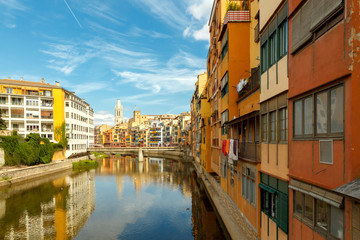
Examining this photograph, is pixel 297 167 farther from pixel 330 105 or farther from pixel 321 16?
pixel 321 16

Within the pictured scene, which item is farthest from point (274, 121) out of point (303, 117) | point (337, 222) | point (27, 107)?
point (27, 107)

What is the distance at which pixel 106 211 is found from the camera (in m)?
28.4

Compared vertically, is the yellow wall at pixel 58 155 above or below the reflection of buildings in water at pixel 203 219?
above

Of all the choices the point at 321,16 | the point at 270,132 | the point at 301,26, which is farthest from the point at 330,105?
the point at 270,132

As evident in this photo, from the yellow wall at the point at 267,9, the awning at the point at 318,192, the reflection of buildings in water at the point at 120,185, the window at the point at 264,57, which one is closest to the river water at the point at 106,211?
the reflection of buildings in water at the point at 120,185

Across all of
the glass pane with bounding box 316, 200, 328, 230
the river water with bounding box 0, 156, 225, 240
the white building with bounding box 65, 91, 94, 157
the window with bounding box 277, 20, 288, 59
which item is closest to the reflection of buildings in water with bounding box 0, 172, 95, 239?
the river water with bounding box 0, 156, 225, 240

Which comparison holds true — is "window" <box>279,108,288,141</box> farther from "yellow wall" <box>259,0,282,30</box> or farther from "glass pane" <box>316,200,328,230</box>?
"yellow wall" <box>259,0,282,30</box>

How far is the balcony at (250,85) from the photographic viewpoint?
570 inches

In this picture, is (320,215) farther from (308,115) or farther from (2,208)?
(2,208)

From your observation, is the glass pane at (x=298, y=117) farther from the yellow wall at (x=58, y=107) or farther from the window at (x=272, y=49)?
the yellow wall at (x=58, y=107)

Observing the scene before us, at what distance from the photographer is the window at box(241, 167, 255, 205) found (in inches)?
560

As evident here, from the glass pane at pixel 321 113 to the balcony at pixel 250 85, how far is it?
20.4 feet

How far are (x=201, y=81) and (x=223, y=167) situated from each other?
118 feet

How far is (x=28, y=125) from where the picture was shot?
66125 mm
